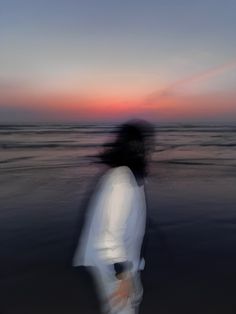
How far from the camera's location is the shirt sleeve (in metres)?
2.29

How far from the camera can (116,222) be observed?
Answer: 2.29 metres

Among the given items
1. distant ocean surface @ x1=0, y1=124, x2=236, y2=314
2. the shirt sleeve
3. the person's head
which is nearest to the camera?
the shirt sleeve

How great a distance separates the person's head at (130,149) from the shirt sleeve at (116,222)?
0.15 meters

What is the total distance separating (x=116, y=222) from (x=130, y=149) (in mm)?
435

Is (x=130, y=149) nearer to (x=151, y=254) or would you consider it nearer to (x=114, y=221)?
(x=114, y=221)

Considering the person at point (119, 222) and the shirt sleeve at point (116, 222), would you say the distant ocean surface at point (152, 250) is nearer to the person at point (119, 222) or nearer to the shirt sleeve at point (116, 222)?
the person at point (119, 222)

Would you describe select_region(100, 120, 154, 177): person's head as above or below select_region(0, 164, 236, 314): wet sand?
above

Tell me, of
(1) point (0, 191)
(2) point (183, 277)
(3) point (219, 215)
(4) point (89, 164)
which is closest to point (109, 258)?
(2) point (183, 277)

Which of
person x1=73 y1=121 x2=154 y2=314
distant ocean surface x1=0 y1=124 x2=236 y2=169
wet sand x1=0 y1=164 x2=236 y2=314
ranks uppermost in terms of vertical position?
person x1=73 y1=121 x2=154 y2=314

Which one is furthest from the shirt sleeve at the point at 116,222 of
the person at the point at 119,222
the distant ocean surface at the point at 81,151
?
the distant ocean surface at the point at 81,151

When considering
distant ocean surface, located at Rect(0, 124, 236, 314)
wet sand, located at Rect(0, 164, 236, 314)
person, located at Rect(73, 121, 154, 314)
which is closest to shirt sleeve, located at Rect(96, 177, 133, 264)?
person, located at Rect(73, 121, 154, 314)

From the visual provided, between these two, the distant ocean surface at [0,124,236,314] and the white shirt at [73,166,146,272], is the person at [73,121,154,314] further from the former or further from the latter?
the distant ocean surface at [0,124,236,314]

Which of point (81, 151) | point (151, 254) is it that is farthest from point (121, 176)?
point (81, 151)

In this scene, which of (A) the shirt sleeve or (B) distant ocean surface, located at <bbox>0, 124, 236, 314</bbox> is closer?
(A) the shirt sleeve
